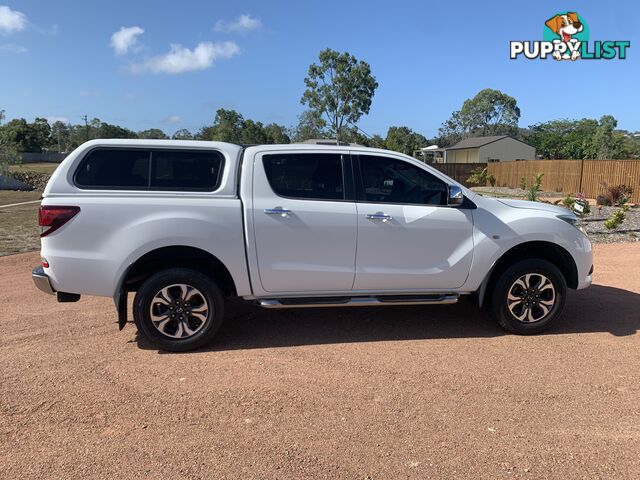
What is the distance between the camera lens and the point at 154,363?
14.2 ft

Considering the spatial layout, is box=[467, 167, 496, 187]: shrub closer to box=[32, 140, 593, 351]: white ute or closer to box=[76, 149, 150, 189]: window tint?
box=[32, 140, 593, 351]: white ute

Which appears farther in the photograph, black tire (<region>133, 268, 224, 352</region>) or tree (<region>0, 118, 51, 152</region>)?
tree (<region>0, 118, 51, 152</region>)

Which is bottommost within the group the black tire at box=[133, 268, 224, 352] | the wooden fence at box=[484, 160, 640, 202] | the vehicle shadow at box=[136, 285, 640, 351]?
the vehicle shadow at box=[136, 285, 640, 351]

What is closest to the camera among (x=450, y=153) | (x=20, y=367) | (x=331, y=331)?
(x=20, y=367)

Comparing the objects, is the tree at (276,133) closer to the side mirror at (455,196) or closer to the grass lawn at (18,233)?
the grass lawn at (18,233)

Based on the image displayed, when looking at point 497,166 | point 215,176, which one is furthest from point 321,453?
point 497,166

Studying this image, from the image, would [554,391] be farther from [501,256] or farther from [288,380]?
[288,380]

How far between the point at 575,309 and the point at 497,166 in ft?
119

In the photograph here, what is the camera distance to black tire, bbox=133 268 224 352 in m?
4.45

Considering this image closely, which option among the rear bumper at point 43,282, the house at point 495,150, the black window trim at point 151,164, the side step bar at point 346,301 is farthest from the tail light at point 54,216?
the house at point 495,150

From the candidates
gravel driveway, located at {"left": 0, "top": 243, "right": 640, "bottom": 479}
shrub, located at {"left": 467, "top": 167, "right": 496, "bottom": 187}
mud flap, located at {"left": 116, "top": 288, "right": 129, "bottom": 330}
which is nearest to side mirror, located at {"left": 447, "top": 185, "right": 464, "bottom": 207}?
gravel driveway, located at {"left": 0, "top": 243, "right": 640, "bottom": 479}

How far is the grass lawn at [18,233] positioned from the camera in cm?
947

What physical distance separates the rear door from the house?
2511 inches

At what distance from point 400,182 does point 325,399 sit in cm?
225
